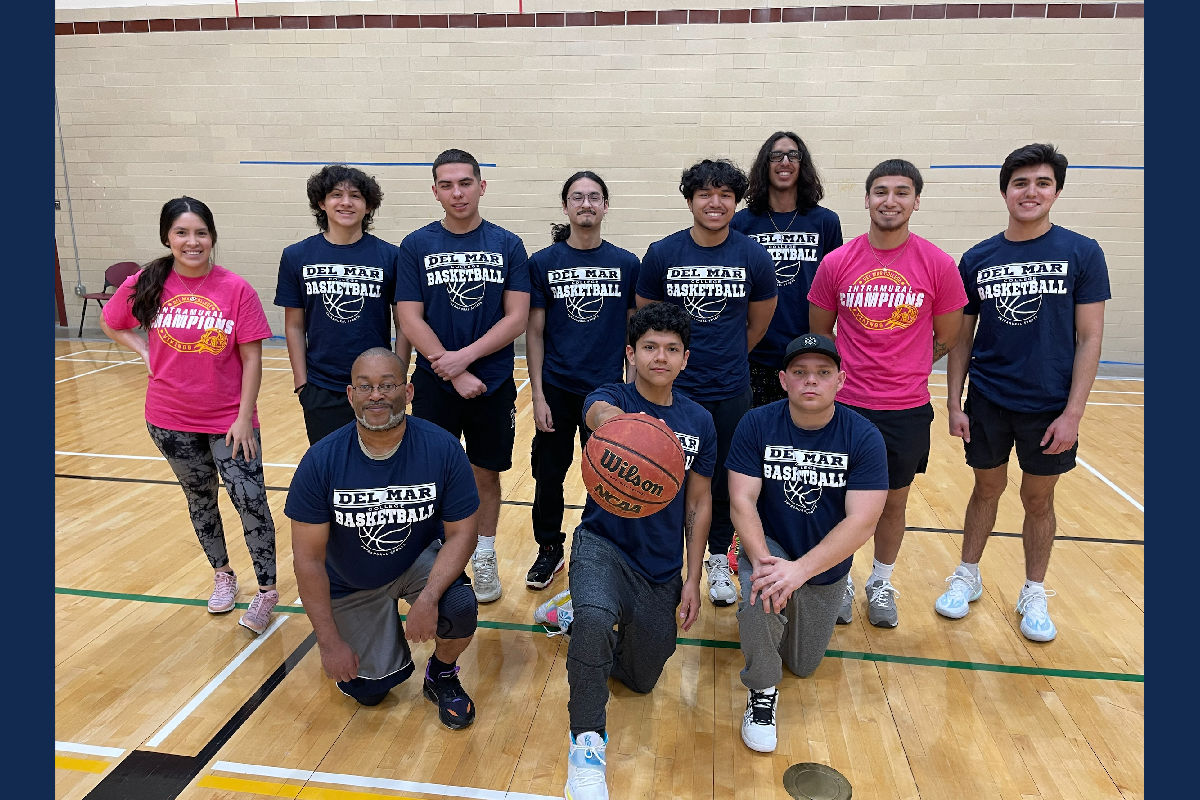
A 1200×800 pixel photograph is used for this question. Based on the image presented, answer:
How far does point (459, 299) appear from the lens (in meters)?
3.30

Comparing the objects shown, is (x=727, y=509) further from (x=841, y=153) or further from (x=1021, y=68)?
(x=1021, y=68)

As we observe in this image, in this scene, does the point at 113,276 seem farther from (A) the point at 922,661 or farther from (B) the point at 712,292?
(A) the point at 922,661

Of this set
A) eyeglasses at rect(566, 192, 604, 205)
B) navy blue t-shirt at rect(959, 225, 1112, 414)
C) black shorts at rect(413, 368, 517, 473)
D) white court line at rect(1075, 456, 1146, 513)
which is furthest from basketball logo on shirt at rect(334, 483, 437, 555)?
white court line at rect(1075, 456, 1146, 513)

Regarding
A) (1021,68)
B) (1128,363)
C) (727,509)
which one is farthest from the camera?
(1128,363)

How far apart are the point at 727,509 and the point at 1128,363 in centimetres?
779

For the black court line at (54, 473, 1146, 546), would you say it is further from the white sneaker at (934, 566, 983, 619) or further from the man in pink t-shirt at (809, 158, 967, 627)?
the man in pink t-shirt at (809, 158, 967, 627)

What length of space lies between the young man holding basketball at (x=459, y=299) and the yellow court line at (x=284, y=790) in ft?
5.20

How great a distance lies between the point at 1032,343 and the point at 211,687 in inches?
143

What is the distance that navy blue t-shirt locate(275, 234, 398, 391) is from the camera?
3.28m

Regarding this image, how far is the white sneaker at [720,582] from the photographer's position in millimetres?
3592

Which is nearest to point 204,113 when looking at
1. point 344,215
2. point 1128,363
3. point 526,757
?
point 344,215

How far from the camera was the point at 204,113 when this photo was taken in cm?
923

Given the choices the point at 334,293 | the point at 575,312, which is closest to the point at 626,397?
the point at 575,312

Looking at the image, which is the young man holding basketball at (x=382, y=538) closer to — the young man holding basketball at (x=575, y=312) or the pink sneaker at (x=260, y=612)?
the pink sneaker at (x=260, y=612)
